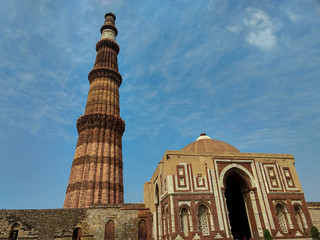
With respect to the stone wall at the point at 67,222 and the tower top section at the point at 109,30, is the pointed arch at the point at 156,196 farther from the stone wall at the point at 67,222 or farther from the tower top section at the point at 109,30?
the tower top section at the point at 109,30

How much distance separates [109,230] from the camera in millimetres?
17953

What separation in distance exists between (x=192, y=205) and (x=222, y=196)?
2432 mm

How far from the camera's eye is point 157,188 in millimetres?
19359

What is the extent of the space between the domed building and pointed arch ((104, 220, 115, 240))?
142 inches

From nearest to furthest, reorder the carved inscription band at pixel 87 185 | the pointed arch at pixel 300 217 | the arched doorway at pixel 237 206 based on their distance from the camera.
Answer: the pointed arch at pixel 300 217
the arched doorway at pixel 237 206
the carved inscription band at pixel 87 185

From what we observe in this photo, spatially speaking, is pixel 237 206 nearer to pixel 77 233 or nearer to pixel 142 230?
pixel 142 230

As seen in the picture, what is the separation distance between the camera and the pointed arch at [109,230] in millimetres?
17703

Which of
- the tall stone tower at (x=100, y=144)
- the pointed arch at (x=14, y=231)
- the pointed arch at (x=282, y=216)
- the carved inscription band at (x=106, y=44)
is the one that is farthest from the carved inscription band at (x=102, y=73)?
the pointed arch at (x=282, y=216)

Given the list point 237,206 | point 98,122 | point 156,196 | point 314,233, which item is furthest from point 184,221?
point 98,122

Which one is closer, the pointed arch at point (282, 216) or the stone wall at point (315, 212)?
the pointed arch at point (282, 216)

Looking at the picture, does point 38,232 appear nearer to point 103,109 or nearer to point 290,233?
point 103,109

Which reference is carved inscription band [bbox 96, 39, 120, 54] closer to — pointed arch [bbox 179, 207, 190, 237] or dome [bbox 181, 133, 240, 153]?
dome [bbox 181, 133, 240, 153]

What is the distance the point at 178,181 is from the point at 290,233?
8.80m

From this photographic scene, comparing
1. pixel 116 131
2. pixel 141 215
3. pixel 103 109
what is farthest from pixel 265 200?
pixel 103 109
